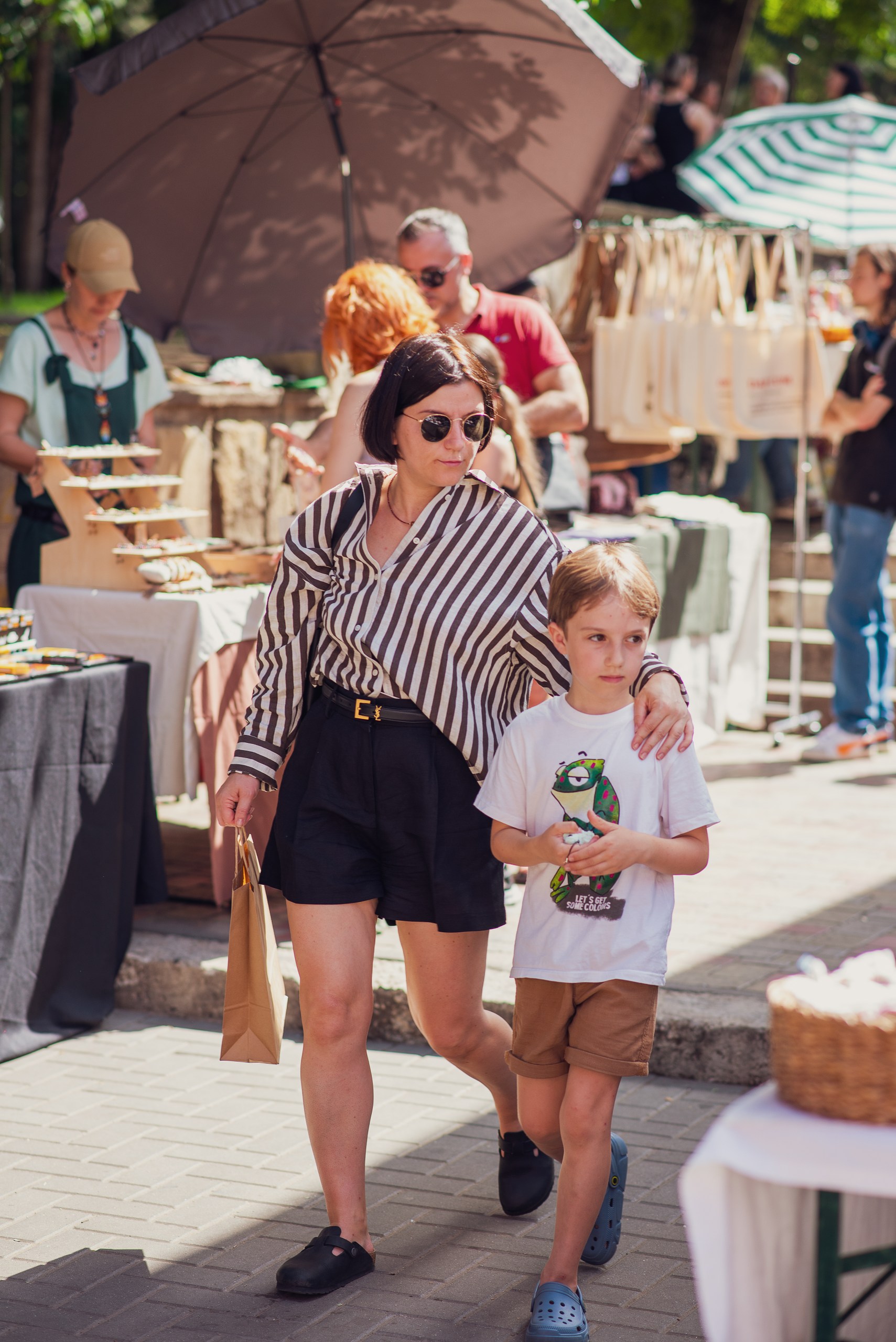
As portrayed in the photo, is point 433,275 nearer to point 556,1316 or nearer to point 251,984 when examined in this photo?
point 251,984

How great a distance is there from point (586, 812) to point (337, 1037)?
72cm

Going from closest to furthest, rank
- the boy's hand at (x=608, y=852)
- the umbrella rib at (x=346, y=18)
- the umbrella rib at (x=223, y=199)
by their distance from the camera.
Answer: the boy's hand at (x=608, y=852) < the umbrella rib at (x=346, y=18) < the umbrella rib at (x=223, y=199)

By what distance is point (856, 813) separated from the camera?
7.40 m

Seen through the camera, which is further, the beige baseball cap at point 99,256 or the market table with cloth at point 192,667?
the beige baseball cap at point 99,256

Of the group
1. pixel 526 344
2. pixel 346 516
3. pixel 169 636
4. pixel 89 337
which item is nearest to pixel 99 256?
pixel 89 337

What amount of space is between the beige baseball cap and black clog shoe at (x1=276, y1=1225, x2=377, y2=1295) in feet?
12.2

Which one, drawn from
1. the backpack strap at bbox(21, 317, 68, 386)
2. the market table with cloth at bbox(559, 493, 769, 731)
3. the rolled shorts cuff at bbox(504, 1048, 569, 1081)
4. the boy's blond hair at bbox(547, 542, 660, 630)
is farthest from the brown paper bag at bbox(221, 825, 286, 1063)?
the market table with cloth at bbox(559, 493, 769, 731)

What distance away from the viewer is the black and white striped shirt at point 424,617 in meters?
3.40

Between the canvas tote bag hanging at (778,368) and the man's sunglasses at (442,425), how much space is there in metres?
5.54

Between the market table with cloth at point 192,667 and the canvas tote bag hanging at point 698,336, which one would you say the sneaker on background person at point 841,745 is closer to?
the canvas tote bag hanging at point 698,336

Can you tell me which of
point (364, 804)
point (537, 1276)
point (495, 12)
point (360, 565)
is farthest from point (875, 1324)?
point (495, 12)

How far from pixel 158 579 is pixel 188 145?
7.47 feet

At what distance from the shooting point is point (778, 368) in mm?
8711

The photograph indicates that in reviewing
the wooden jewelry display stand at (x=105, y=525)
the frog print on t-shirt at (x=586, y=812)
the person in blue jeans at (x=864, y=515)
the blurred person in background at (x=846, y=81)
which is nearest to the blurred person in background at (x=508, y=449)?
the wooden jewelry display stand at (x=105, y=525)
